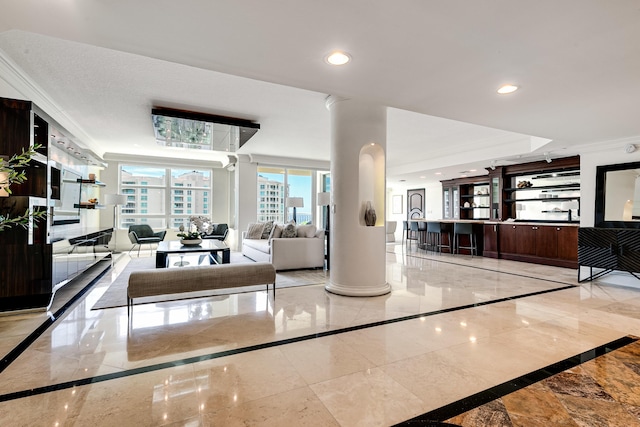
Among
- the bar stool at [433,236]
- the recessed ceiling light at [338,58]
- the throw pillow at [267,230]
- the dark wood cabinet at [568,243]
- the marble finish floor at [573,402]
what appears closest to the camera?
the marble finish floor at [573,402]

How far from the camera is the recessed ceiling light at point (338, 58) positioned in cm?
241

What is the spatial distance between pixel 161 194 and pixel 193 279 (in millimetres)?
7306

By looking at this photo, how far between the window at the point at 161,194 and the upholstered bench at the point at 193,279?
22.0 ft

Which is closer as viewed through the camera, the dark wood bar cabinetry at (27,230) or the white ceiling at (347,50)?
the white ceiling at (347,50)

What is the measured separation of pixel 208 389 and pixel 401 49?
269cm

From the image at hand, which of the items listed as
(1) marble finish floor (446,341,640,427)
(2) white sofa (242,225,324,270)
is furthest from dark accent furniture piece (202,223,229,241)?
(1) marble finish floor (446,341,640,427)

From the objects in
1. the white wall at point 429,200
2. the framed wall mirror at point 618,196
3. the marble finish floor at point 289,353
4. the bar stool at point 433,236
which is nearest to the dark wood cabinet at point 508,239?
the bar stool at point 433,236

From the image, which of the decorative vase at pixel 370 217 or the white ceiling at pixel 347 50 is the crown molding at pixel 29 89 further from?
the decorative vase at pixel 370 217

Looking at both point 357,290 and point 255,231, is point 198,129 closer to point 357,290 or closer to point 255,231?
point 255,231

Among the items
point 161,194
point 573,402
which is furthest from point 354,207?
point 161,194

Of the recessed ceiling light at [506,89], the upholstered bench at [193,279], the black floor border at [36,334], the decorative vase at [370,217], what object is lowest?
the black floor border at [36,334]

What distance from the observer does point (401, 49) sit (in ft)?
7.67

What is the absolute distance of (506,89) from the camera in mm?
3098

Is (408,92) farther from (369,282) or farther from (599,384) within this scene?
(599,384)
